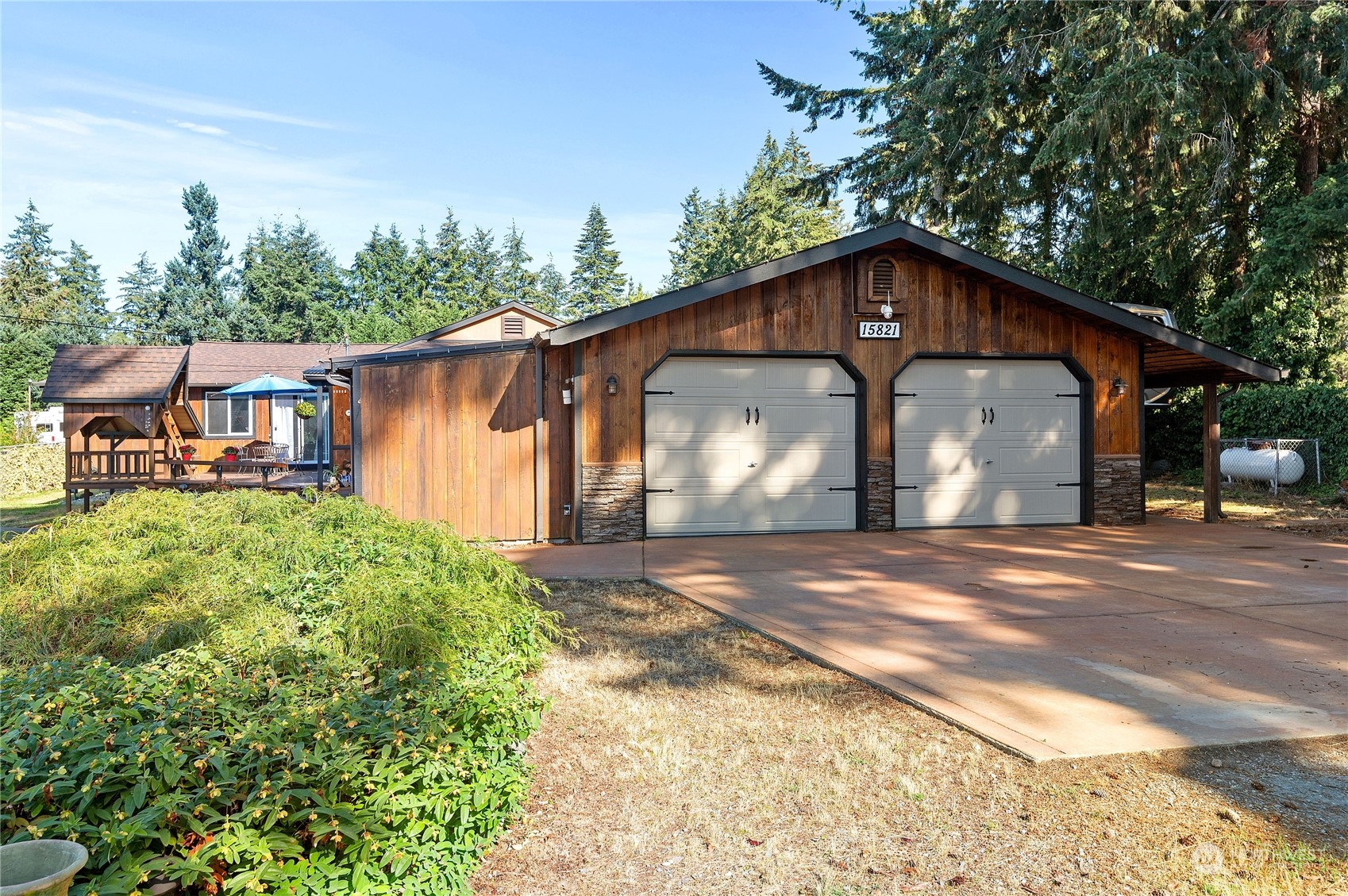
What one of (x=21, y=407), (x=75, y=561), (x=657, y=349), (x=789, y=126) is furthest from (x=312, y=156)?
(x=789, y=126)

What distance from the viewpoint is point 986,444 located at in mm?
10523

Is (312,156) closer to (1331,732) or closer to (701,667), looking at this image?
(701,667)

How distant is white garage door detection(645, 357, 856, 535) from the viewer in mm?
9727

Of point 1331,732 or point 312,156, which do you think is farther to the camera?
point 312,156

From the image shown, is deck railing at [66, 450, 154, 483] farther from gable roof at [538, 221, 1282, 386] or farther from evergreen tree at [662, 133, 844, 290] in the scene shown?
evergreen tree at [662, 133, 844, 290]

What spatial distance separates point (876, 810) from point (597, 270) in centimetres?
5046

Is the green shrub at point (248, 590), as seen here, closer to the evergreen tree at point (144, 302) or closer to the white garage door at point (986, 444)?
the white garage door at point (986, 444)

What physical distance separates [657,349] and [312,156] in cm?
1752

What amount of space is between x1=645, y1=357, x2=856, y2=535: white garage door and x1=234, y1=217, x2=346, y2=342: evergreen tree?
36312mm

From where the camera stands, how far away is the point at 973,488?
10.5m

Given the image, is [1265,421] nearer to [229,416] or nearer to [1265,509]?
[1265,509]

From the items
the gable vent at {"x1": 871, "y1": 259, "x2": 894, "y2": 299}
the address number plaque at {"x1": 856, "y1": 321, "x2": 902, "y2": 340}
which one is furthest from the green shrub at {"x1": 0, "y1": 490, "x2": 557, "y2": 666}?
the gable vent at {"x1": 871, "y1": 259, "x2": 894, "y2": 299}

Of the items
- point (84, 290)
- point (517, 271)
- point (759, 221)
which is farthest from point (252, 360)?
point (84, 290)

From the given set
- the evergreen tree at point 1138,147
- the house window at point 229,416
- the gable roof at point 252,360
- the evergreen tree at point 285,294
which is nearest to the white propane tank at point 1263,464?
the evergreen tree at point 1138,147
